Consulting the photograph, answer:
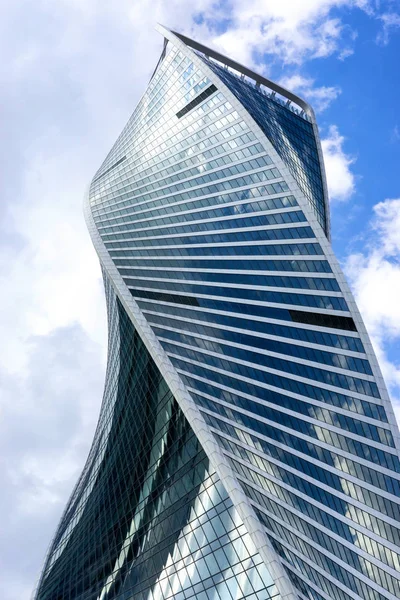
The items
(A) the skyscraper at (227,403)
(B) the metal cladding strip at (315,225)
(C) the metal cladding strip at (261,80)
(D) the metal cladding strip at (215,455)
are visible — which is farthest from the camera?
(C) the metal cladding strip at (261,80)

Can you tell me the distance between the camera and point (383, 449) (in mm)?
59938

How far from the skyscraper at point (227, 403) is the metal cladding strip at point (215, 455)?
200mm

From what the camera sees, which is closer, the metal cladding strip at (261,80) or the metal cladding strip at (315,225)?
the metal cladding strip at (315,225)

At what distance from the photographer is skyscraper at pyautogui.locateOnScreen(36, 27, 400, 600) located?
55.6 m

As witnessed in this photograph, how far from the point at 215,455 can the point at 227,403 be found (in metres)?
9.96

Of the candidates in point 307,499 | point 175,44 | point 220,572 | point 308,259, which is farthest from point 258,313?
point 175,44

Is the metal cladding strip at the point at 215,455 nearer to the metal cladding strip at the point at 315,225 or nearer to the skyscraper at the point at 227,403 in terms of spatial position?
the skyscraper at the point at 227,403

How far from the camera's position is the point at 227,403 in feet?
217

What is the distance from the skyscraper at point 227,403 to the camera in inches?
2189

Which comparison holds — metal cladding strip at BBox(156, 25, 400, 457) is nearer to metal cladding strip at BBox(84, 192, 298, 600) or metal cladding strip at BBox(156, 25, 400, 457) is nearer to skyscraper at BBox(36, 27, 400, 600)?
skyscraper at BBox(36, 27, 400, 600)

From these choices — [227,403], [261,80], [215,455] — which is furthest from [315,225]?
[261,80]

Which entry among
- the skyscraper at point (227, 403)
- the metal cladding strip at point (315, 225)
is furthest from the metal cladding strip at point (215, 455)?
the metal cladding strip at point (315, 225)

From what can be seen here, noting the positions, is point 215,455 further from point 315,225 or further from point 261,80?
point 261,80

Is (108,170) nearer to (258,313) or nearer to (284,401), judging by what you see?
(258,313)
